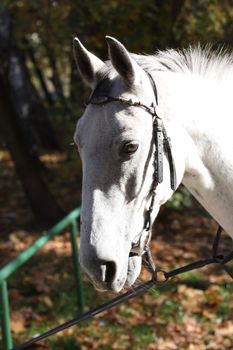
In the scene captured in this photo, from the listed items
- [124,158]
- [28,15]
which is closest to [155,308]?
[124,158]

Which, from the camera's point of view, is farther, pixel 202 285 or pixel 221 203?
pixel 202 285

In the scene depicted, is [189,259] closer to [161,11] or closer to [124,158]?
[161,11]

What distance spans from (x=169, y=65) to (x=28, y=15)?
5902mm

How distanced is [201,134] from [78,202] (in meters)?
6.64

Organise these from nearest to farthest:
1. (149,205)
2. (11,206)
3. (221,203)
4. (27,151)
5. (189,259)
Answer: (149,205)
(221,203)
(189,259)
(27,151)
(11,206)

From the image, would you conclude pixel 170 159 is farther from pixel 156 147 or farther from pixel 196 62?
pixel 196 62

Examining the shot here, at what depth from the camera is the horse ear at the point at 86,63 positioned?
2.45 m

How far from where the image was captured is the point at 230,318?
538 cm

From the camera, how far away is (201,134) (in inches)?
103

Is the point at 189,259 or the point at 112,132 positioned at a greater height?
the point at 112,132

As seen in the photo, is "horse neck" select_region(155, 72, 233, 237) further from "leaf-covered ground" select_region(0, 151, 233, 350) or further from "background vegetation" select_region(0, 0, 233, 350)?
"background vegetation" select_region(0, 0, 233, 350)

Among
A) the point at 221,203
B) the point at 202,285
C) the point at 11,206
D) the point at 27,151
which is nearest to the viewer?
the point at 221,203

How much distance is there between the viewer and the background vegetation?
17.1 feet

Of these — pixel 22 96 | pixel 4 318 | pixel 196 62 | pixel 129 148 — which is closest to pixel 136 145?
pixel 129 148
